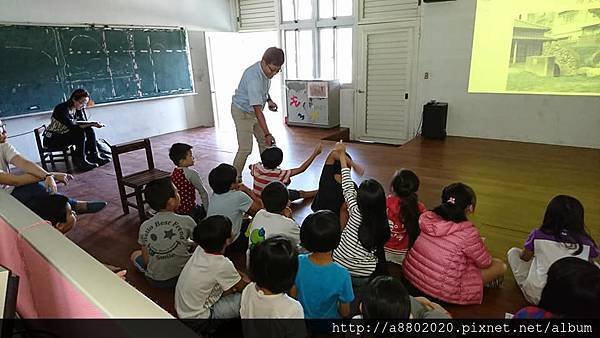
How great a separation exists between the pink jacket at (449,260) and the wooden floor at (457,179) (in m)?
0.11

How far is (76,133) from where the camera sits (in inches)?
187

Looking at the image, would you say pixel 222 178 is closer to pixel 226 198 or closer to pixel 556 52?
pixel 226 198

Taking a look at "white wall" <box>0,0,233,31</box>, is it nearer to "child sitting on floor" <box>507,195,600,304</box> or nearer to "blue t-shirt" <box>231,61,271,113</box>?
"blue t-shirt" <box>231,61,271,113</box>

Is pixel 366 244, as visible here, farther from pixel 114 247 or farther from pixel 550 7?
pixel 550 7

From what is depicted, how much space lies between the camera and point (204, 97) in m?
7.42

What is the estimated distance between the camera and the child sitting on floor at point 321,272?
156 cm

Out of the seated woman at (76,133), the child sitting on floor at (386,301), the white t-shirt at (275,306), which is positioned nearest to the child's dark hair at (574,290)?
the child sitting on floor at (386,301)

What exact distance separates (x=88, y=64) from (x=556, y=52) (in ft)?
21.2

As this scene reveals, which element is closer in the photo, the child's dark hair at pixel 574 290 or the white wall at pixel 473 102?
the child's dark hair at pixel 574 290

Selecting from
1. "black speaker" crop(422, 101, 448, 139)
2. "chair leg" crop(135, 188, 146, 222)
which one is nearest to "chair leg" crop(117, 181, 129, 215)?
"chair leg" crop(135, 188, 146, 222)

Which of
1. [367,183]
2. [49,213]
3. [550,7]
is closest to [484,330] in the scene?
[367,183]

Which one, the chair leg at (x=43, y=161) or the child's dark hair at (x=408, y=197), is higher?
the child's dark hair at (x=408, y=197)

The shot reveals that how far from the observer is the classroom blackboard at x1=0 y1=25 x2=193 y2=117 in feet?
15.7

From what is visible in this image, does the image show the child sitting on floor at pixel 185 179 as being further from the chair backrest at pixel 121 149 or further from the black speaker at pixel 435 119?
the black speaker at pixel 435 119
